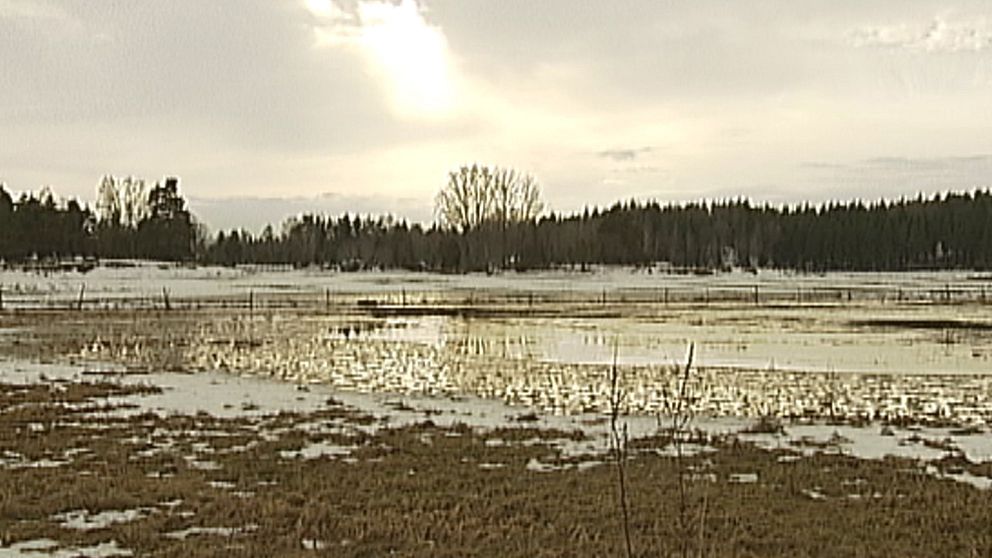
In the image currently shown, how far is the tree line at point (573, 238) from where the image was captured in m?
126

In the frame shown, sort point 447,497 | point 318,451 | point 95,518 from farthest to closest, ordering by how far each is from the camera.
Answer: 1. point 318,451
2. point 447,497
3. point 95,518

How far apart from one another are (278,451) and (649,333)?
2591 cm

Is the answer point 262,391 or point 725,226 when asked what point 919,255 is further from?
point 262,391

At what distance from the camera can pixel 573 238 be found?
5541 inches

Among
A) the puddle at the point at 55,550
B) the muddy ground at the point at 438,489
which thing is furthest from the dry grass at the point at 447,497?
the puddle at the point at 55,550

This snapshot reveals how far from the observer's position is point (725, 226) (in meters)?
155

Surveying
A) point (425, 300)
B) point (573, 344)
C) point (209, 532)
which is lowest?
point (425, 300)

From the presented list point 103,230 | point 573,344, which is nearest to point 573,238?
point 103,230

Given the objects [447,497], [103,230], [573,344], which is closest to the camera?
[447,497]

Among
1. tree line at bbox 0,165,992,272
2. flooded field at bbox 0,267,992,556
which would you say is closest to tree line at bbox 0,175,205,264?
tree line at bbox 0,165,992,272

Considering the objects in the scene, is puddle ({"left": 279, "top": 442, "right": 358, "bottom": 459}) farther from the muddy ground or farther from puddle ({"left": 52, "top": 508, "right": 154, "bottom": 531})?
puddle ({"left": 52, "top": 508, "right": 154, "bottom": 531})

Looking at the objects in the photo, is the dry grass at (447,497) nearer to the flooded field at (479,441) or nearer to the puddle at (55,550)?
the flooded field at (479,441)

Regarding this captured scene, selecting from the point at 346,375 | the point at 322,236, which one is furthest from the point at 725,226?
the point at 346,375

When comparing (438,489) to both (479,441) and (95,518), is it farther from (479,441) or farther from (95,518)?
(95,518)
